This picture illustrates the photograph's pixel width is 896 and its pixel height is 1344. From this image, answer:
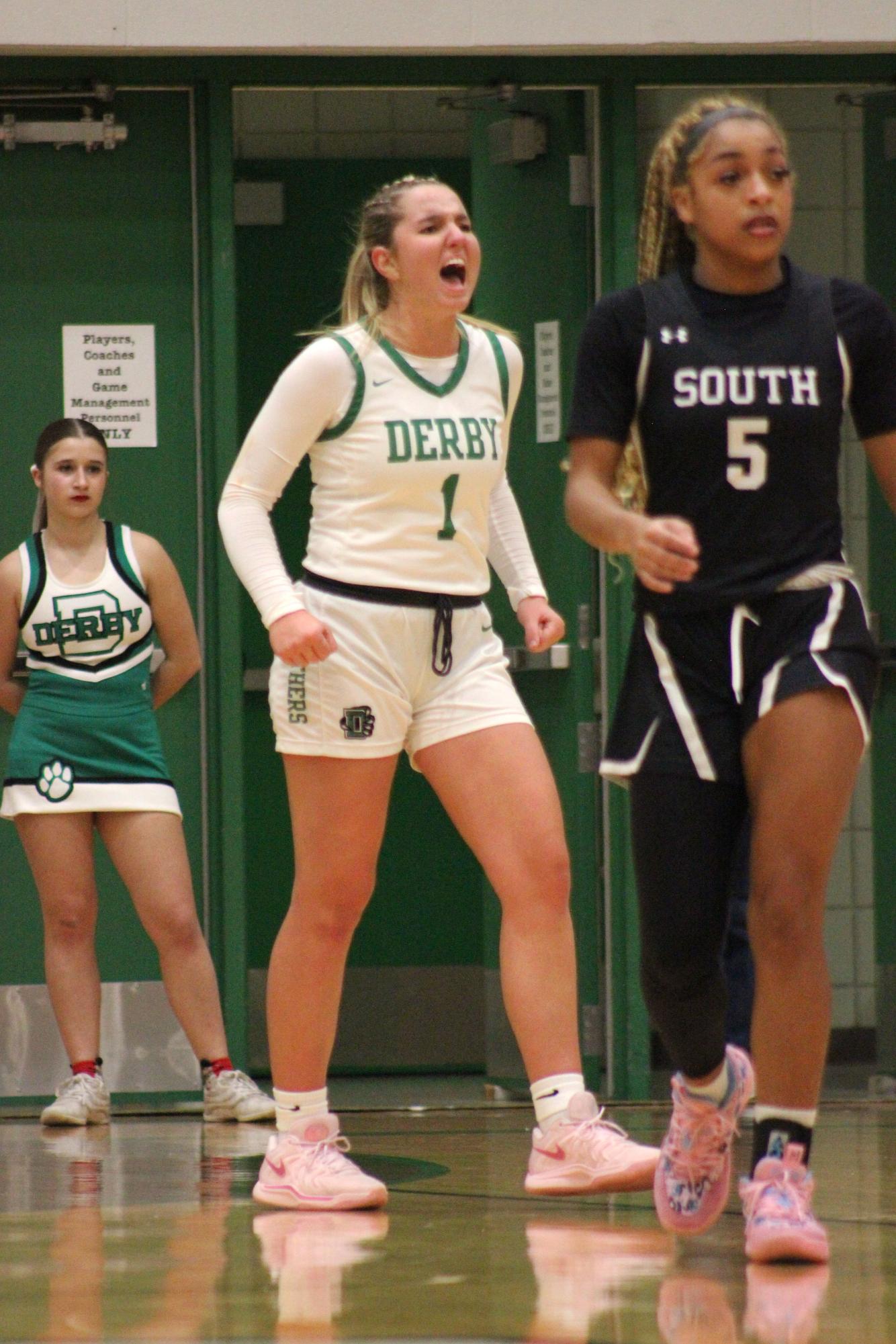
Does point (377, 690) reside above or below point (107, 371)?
below

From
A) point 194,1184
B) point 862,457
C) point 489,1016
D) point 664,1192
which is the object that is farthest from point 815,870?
point 862,457

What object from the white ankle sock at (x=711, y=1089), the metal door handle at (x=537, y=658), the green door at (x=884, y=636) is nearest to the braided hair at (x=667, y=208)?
the white ankle sock at (x=711, y=1089)

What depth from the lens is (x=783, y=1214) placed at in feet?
10.8

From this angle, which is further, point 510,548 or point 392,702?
point 510,548

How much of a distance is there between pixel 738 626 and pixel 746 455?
0.26 m

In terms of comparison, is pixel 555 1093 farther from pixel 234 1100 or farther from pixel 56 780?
pixel 56 780

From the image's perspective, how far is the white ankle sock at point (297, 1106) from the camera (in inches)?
166

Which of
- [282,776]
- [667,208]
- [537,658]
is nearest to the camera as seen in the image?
[667,208]

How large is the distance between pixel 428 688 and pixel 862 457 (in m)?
3.32

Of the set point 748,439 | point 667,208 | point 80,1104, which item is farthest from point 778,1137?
point 80,1104

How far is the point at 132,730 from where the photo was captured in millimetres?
5918

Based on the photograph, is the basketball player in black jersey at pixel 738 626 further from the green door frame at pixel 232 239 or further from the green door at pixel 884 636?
the green door at pixel 884 636

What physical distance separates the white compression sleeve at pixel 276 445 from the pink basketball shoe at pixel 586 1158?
45.1 inches

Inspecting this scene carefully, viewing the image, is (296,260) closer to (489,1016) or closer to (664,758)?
(489,1016)
